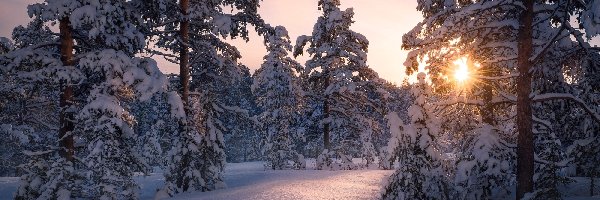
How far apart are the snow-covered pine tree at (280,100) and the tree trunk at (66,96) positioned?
516 inches

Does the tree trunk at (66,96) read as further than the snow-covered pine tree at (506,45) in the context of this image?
Yes

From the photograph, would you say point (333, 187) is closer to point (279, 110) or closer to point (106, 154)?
point (106, 154)

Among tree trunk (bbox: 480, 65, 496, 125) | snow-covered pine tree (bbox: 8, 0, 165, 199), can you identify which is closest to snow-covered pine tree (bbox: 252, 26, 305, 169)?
snow-covered pine tree (bbox: 8, 0, 165, 199)

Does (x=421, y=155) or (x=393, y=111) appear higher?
(x=393, y=111)

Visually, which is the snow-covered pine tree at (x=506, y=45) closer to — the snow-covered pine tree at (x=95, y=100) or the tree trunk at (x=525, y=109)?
the tree trunk at (x=525, y=109)

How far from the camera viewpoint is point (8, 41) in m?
11.4

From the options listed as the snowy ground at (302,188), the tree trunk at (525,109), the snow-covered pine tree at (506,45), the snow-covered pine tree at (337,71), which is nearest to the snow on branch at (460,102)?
the snow-covered pine tree at (506,45)

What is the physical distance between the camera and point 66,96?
34.6ft

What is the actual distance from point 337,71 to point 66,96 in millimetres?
Answer: 14034

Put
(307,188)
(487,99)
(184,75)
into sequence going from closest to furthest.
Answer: (487,99), (307,188), (184,75)

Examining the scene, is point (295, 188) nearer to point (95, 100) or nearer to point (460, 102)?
point (460, 102)

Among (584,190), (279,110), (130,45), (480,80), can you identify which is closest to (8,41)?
(130,45)

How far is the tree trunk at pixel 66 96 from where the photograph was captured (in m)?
10.5

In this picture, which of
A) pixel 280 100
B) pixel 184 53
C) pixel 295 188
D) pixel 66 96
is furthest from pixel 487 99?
pixel 280 100
